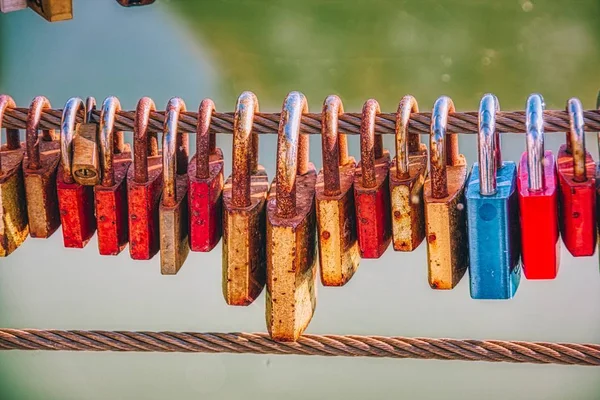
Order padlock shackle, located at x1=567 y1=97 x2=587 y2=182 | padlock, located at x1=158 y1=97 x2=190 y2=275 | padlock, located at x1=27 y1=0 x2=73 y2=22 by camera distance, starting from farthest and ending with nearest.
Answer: padlock, located at x1=27 y1=0 x2=73 y2=22 → padlock, located at x1=158 y1=97 x2=190 y2=275 → padlock shackle, located at x1=567 y1=97 x2=587 y2=182

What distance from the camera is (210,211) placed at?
1116 millimetres

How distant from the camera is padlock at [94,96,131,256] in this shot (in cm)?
112

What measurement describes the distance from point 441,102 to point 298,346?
13.2 inches

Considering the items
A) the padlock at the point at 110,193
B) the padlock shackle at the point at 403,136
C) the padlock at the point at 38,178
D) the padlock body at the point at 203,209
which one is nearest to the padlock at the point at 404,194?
the padlock shackle at the point at 403,136

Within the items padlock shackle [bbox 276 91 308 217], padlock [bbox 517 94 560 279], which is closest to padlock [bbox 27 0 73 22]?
padlock shackle [bbox 276 91 308 217]

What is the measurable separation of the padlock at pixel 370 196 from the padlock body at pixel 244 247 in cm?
12

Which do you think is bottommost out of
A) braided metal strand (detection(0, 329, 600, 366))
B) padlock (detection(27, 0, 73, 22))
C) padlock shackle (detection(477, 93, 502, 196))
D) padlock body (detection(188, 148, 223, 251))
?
braided metal strand (detection(0, 329, 600, 366))

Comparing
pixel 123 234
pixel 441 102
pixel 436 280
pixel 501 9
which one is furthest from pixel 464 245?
pixel 501 9

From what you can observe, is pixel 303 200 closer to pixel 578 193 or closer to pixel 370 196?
pixel 370 196

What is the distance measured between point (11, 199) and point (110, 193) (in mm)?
145

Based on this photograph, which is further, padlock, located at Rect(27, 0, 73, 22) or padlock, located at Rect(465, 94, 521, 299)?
padlock, located at Rect(27, 0, 73, 22)

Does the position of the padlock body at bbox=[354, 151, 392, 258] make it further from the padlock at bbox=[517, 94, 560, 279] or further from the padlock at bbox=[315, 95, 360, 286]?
the padlock at bbox=[517, 94, 560, 279]

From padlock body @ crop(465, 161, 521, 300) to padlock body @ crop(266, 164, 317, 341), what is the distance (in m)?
0.19

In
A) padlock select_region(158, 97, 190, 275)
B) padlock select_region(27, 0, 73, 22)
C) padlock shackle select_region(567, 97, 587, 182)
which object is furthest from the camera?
padlock select_region(27, 0, 73, 22)
